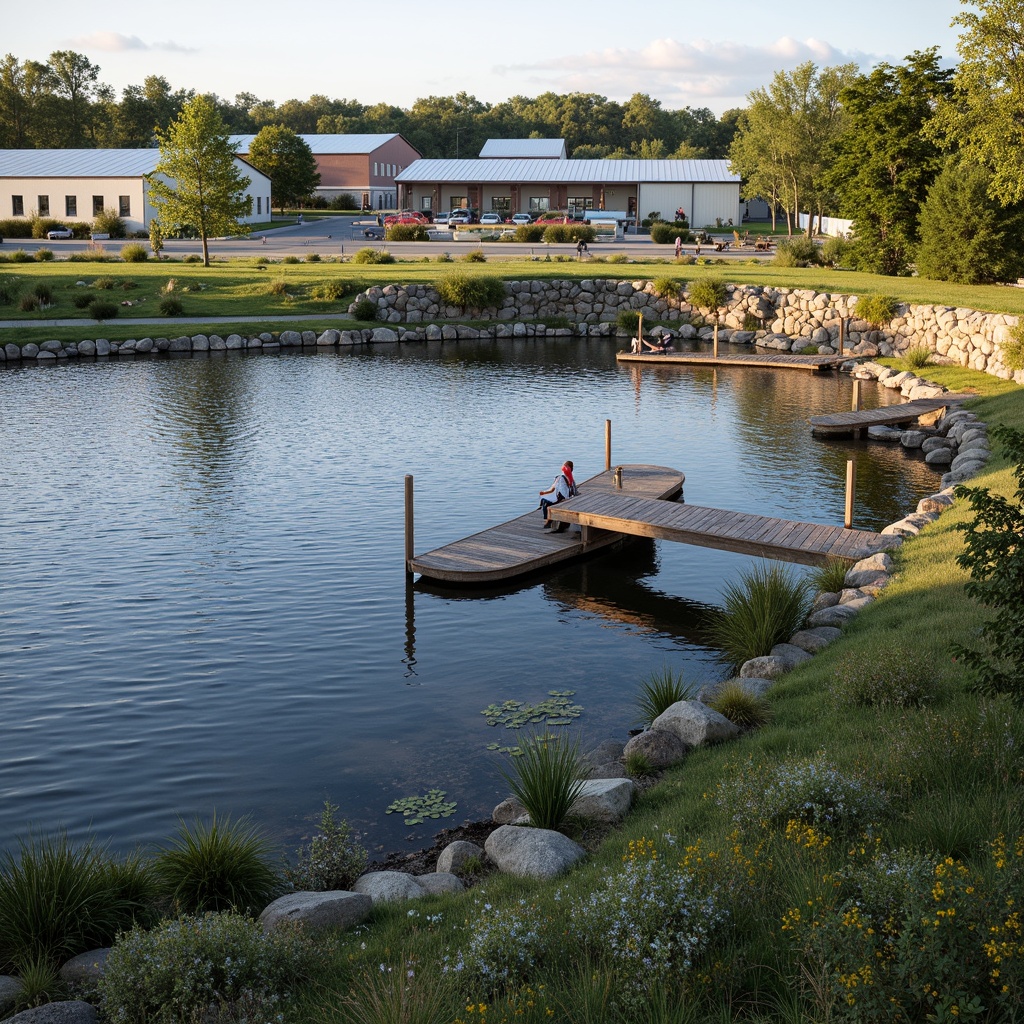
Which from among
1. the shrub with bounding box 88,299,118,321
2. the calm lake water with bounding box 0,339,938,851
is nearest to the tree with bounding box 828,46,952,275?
the calm lake water with bounding box 0,339,938,851

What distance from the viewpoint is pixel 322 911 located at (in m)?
7.40

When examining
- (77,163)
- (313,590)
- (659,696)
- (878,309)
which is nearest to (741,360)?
(878,309)

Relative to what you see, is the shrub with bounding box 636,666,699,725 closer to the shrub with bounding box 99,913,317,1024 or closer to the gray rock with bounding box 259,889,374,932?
the gray rock with bounding box 259,889,374,932

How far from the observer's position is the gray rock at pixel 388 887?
799 cm

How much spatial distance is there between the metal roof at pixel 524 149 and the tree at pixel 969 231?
214 feet

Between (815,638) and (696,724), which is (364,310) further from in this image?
(696,724)

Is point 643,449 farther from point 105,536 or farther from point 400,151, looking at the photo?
point 400,151

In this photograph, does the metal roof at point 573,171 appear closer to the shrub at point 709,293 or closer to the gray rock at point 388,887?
the shrub at point 709,293

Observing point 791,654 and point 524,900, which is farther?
point 791,654

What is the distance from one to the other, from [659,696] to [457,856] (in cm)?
404

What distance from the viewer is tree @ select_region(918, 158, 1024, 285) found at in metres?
40.5

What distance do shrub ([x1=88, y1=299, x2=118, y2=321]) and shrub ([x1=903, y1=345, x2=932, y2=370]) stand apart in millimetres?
30142

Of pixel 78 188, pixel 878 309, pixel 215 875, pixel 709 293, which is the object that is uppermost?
pixel 78 188

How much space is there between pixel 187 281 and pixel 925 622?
43.1 meters
